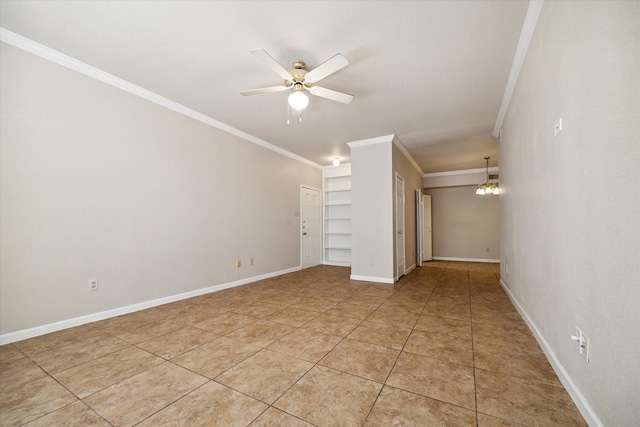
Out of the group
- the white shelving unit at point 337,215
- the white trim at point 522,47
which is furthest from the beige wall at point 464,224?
the white trim at point 522,47

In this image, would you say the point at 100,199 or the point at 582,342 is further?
the point at 100,199

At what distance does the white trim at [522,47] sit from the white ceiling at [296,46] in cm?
5

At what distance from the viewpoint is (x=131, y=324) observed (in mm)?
2793

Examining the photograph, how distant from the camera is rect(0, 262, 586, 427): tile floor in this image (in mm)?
1451

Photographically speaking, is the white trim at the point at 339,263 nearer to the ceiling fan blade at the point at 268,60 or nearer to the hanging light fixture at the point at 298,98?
the hanging light fixture at the point at 298,98

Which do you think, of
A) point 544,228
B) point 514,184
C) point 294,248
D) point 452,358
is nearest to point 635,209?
point 544,228

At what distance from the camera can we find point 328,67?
238 centimetres

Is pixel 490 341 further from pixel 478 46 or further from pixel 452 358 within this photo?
pixel 478 46

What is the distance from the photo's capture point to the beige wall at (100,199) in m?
2.41

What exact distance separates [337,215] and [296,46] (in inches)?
215

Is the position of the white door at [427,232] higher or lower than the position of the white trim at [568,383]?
higher

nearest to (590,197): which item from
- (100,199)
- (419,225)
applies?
(100,199)

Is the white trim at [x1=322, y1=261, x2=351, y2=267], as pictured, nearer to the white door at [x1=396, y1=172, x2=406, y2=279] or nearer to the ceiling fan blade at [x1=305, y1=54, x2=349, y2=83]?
the white door at [x1=396, y1=172, x2=406, y2=279]

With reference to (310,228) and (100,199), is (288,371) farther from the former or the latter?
(310,228)
